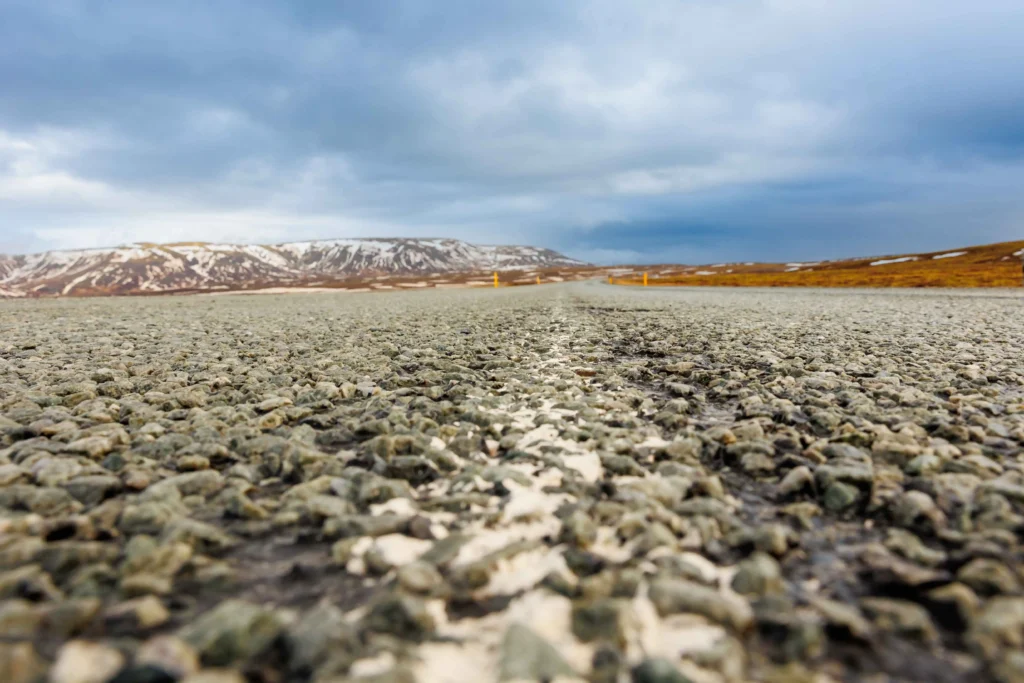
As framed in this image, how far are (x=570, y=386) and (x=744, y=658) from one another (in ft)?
16.1

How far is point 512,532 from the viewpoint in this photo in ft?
9.72

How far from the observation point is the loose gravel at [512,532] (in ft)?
6.42

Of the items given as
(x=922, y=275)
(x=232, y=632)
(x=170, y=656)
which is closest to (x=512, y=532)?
(x=232, y=632)

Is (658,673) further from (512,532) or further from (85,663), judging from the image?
(85,663)

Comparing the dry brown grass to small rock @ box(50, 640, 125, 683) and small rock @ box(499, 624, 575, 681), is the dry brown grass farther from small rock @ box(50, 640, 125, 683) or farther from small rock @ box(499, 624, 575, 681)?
small rock @ box(50, 640, 125, 683)

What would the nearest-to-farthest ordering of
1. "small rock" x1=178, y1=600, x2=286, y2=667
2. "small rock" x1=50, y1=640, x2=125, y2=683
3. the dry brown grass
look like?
"small rock" x1=50, y1=640, x2=125, y2=683 < "small rock" x1=178, y1=600, x2=286, y2=667 < the dry brown grass

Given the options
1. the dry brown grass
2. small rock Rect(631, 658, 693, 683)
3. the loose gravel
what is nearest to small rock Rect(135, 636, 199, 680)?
the loose gravel

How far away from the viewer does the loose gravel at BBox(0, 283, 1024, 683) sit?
1.96 m

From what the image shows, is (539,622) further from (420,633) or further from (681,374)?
(681,374)

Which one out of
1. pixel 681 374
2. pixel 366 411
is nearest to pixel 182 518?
pixel 366 411

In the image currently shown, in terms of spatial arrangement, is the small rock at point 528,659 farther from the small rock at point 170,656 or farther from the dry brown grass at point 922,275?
the dry brown grass at point 922,275

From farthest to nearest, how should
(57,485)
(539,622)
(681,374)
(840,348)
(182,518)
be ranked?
(840,348)
(681,374)
(57,485)
(182,518)
(539,622)

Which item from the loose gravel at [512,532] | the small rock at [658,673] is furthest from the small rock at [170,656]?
the small rock at [658,673]

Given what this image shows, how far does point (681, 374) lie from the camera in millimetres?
7852
